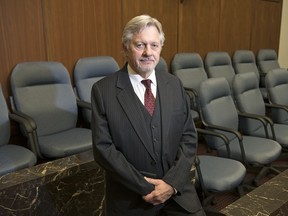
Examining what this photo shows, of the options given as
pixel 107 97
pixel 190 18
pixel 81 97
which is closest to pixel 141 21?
pixel 107 97

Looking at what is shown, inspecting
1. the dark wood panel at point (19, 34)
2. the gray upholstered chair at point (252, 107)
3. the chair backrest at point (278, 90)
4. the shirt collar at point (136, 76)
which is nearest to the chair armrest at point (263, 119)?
the gray upholstered chair at point (252, 107)

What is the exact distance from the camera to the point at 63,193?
1.71 meters

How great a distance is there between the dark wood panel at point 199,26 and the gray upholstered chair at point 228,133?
1568mm

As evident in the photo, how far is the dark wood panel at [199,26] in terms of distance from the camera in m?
3.88

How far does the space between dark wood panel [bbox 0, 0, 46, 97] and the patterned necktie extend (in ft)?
5.23

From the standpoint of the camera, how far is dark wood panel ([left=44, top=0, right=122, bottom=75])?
2.68 metres

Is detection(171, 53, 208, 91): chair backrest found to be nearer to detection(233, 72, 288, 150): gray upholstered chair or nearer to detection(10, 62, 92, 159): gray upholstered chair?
detection(233, 72, 288, 150): gray upholstered chair

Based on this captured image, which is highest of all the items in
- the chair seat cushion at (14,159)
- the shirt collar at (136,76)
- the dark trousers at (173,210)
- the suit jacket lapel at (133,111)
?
the shirt collar at (136,76)

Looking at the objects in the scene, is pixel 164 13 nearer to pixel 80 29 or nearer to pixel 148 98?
pixel 80 29

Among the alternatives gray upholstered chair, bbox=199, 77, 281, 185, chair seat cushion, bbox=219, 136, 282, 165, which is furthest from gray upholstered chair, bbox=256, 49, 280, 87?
chair seat cushion, bbox=219, 136, 282, 165

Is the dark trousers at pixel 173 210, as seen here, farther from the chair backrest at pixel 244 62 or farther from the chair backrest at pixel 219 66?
the chair backrest at pixel 244 62

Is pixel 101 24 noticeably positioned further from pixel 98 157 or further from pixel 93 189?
pixel 98 157

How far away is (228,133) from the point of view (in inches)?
95.7

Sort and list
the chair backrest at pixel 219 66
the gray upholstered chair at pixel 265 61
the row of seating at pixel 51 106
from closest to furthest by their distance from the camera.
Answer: the row of seating at pixel 51 106, the chair backrest at pixel 219 66, the gray upholstered chair at pixel 265 61
